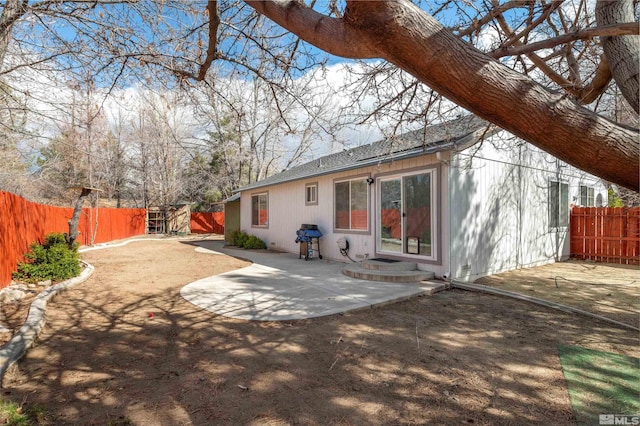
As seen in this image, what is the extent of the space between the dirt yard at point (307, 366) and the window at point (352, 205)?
385 centimetres

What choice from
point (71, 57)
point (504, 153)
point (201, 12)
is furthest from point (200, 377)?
point (504, 153)

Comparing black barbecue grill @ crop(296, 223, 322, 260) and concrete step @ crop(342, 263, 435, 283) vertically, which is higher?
black barbecue grill @ crop(296, 223, 322, 260)

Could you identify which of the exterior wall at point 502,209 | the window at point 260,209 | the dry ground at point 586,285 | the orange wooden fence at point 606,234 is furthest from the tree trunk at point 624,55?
the window at point 260,209

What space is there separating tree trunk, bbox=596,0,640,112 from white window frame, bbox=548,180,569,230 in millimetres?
8692

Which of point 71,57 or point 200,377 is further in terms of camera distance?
point 71,57

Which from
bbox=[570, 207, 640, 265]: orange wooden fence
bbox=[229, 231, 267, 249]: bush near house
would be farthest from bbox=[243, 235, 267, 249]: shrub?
bbox=[570, 207, 640, 265]: orange wooden fence

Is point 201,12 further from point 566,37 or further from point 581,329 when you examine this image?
point 581,329

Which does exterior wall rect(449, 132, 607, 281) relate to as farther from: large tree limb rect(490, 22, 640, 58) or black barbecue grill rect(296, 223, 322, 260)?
black barbecue grill rect(296, 223, 322, 260)

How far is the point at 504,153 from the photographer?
7.98 metres

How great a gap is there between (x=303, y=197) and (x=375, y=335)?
7571 millimetres

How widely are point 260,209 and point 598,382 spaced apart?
40.4 ft

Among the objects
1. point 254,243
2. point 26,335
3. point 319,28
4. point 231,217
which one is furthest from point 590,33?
point 231,217

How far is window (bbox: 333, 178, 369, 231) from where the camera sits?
8600 millimetres

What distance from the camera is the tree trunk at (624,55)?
178cm
